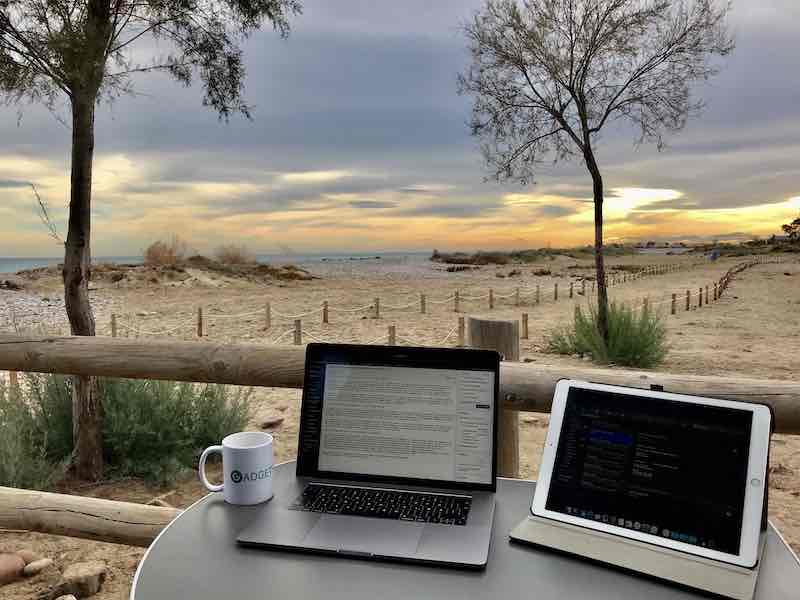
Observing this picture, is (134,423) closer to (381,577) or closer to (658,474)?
(381,577)

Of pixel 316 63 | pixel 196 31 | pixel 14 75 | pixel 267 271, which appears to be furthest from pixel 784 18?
pixel 267 271

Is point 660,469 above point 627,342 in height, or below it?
above

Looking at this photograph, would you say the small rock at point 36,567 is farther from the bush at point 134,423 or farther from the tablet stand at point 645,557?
the tablet stand at point 645,557

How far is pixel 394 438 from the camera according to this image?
133 centimetres

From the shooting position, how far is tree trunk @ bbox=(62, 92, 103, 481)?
12.8 ft

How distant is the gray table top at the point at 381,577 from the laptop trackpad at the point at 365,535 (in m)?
0.02

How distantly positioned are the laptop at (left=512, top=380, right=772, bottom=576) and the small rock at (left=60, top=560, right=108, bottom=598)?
218cm

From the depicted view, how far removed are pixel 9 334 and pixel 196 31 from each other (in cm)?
305

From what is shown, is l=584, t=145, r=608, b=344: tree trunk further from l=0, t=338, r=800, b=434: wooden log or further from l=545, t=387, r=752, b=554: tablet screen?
l=545, t=387, r=752, b=554: tablet screen

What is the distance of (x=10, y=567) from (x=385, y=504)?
7.43ft

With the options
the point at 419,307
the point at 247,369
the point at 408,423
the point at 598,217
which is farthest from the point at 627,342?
the point at 419,307

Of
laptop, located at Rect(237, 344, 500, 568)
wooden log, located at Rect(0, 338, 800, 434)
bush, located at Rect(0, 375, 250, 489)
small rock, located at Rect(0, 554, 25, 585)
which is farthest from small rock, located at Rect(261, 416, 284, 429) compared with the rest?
laptop, located at Rect(237, 344, 500, 568)

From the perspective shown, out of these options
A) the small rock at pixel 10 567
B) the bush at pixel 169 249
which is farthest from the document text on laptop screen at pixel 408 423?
the bush at pixel 169 249

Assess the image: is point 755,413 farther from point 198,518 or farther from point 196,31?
point 196,31
